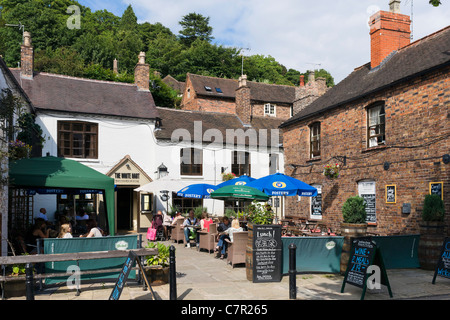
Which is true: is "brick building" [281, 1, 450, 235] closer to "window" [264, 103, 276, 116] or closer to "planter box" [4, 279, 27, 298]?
"planter box" [4, 279, 27, 298]

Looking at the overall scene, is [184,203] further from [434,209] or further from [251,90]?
[251,90]

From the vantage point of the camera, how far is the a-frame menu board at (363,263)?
7504 millimetres

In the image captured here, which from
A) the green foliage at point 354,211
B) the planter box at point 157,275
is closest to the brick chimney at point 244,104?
the green foliage at point 354,211

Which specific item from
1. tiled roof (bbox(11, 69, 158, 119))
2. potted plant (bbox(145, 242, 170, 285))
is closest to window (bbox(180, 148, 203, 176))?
tiled roof (bbox(11, 69, 158, 119))

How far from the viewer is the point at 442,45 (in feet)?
45.4

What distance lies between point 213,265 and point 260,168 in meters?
14.3

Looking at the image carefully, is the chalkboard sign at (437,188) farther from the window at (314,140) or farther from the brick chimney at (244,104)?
the brick chimney at (244,104)

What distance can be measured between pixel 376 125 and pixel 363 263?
853 cm

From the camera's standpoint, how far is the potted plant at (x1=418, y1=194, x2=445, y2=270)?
10406 millimetres

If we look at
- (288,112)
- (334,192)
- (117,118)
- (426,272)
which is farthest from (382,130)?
(288,112)

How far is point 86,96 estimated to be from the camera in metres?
21.8

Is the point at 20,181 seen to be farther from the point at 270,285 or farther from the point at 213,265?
the point at 270,285

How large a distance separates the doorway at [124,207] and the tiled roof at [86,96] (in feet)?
15.1

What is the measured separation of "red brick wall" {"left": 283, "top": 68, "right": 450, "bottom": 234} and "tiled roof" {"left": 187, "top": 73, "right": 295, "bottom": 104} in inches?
694
